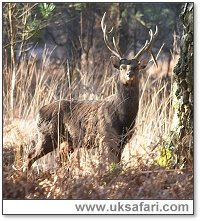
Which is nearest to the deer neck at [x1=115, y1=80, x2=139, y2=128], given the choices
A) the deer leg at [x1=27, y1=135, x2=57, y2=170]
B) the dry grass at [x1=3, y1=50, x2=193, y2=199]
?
the dry grass at [x1=3, y1=50, x2=193, y2=199]

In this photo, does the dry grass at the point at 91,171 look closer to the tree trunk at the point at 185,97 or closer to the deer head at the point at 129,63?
the tree trunk at the point at 185,97

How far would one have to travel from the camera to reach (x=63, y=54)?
11367 millimetres

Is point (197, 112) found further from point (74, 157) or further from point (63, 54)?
point (63, 54)

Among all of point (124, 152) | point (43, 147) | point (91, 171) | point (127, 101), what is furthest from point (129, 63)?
point (91, 171)

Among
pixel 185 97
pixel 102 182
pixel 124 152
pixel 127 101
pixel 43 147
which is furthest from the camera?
pixel 127 101

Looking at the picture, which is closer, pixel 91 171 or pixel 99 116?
pixel 91 171

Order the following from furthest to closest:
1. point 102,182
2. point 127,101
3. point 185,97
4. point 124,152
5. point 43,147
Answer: point 127,101 < point 43,147 < point 124,152 < point 185,97 < point 102,182

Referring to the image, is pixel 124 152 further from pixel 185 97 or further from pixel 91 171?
pixel 185 97

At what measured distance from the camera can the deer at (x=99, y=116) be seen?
19.7ft

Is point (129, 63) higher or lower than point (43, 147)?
higher

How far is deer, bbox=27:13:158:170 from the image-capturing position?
6.01 metres

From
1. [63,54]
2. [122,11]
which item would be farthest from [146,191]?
[63,54]

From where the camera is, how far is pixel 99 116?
20.3 ft

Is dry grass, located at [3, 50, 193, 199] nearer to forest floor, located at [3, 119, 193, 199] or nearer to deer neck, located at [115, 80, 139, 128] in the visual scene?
forest floor, located at [3, 119, 193, 199]
